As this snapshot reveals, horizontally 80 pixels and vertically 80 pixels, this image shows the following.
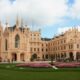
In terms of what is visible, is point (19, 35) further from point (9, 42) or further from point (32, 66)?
point (32, 66)

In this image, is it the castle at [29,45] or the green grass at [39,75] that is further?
the castle at [29,45]

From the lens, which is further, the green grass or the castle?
the castle

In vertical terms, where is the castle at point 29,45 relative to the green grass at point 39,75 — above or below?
above

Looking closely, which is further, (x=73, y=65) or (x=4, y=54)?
(x=4, y=54)

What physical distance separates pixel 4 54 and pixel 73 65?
6231 centimetres

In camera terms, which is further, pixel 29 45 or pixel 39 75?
pixel 29 45

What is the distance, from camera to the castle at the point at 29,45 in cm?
9981

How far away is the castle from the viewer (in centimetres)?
9981

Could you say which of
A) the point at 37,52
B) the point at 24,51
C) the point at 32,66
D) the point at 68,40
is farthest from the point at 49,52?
the point at 32,66

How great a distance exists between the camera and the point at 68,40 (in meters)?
121

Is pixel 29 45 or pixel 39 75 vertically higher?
pixel 29 45

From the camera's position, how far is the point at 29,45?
105 meters

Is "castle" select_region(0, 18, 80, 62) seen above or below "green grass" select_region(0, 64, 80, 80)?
above

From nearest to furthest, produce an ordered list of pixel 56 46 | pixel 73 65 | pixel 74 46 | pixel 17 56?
pixel 73 65, pixel 17 56, pixel 74 46, pixel 56 46
